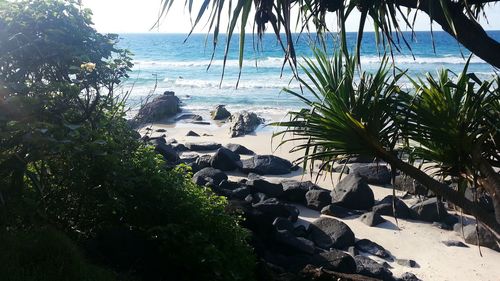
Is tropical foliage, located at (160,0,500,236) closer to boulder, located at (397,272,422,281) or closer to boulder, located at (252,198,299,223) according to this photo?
boulder, located at (397,272,422,281)

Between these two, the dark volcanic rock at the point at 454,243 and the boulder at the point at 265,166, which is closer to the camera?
the dark volcanic rock at the point at 454,243

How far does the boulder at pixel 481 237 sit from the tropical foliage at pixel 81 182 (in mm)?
4563

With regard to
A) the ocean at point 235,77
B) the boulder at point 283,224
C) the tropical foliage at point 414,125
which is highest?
the tropical foliage at point 414,125

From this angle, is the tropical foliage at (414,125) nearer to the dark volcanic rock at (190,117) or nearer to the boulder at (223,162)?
the boulder at (223,162)

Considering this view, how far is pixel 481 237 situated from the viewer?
7.79 metres

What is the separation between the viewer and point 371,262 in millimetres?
A: 7004

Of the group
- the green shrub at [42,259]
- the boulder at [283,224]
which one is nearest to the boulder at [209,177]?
the boulder at [283,224]

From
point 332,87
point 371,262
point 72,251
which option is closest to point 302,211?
point 371,262

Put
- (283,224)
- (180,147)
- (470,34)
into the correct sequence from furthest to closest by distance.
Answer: (180,147), (283,224), (470,34)

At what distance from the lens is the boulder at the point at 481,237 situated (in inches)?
303

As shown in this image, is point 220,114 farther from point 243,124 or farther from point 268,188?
point 268,188

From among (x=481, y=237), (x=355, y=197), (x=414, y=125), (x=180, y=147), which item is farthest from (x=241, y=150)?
(x=414, y=125)

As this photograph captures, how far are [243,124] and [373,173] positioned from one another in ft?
24.5

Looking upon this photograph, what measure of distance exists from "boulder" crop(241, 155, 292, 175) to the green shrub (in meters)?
8.72
